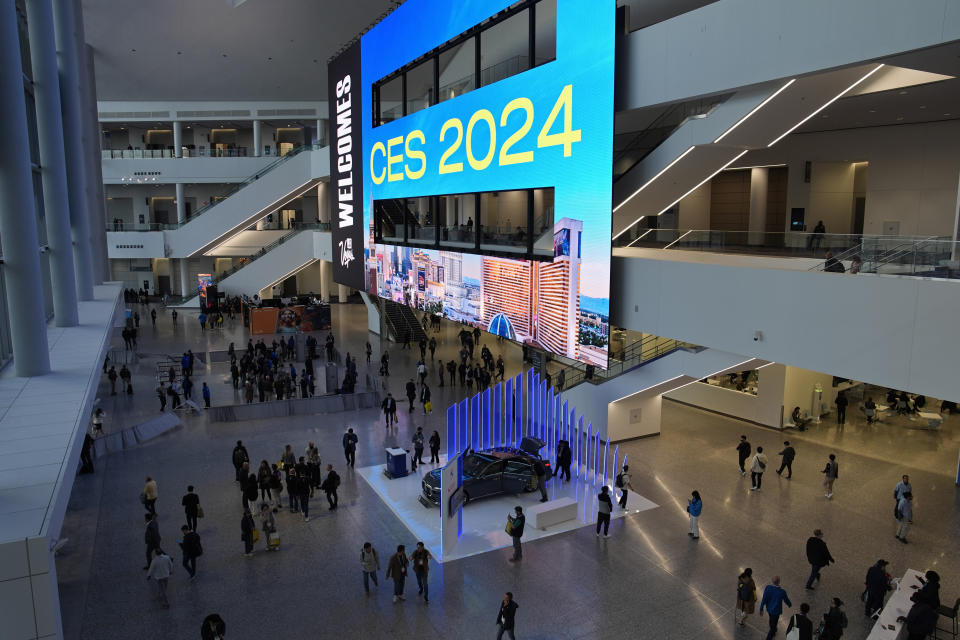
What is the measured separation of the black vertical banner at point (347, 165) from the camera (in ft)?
81.0

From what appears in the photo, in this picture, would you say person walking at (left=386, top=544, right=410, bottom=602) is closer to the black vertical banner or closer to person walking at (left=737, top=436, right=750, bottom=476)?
person walking at (left=737, top=436, right=750, bottom=476)

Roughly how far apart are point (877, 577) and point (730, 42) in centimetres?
796

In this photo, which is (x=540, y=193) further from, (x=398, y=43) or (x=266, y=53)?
(x=266, y=53)

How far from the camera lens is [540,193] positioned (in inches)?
1260

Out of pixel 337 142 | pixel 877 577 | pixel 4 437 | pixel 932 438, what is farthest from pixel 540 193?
pixel 4 437

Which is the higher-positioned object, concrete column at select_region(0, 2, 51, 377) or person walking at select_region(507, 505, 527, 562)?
concrete column at select_region(0, 2, 51, 377)

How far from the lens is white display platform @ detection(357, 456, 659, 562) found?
11414 mm

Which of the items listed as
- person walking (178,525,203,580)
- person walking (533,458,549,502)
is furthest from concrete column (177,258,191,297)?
person walking (178,525,203,580)

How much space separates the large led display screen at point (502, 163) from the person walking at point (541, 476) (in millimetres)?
2329

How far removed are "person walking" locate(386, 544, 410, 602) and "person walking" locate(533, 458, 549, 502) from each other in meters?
4.30

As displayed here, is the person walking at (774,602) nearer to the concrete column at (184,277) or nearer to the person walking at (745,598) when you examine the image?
the person walking at (745,598)

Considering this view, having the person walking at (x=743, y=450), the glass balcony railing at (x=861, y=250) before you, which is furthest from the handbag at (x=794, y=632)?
the person walking at (x=743, y=450)

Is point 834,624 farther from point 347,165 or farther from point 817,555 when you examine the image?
point 347,165

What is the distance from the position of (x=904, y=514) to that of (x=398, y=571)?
861cm
